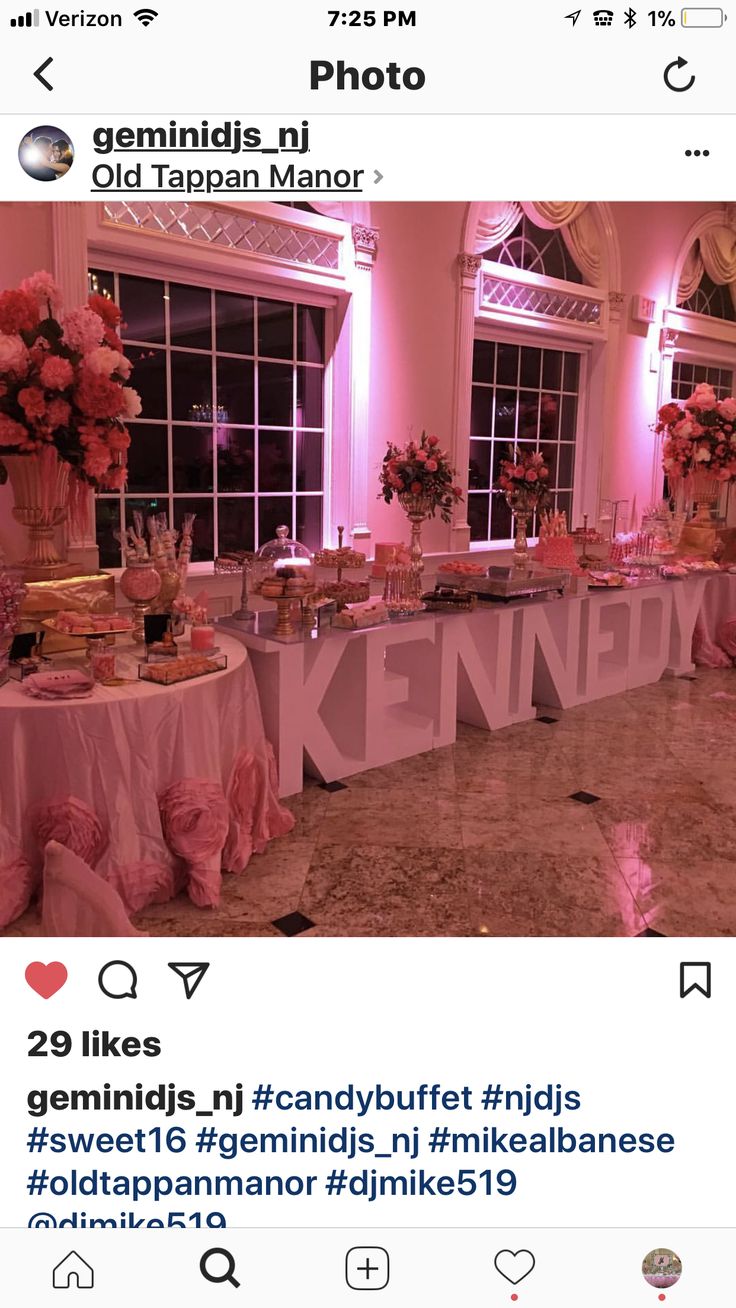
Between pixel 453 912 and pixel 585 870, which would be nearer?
pixel 453 912

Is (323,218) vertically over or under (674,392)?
over

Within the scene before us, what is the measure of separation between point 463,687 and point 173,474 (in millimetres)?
1796

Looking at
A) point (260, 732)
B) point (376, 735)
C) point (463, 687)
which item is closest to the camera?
point (260, 732)

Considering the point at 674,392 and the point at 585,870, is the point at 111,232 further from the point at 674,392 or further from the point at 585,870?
the point at 674,392

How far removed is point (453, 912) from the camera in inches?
105

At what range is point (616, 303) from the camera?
7.04 meters

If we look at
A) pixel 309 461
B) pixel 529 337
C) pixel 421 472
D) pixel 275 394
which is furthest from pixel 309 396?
pixel 529 337

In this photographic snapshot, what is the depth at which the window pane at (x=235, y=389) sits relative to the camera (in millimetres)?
4812

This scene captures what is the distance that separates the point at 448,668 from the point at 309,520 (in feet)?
5.33

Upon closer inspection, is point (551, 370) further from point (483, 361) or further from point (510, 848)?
point (510, 848)
